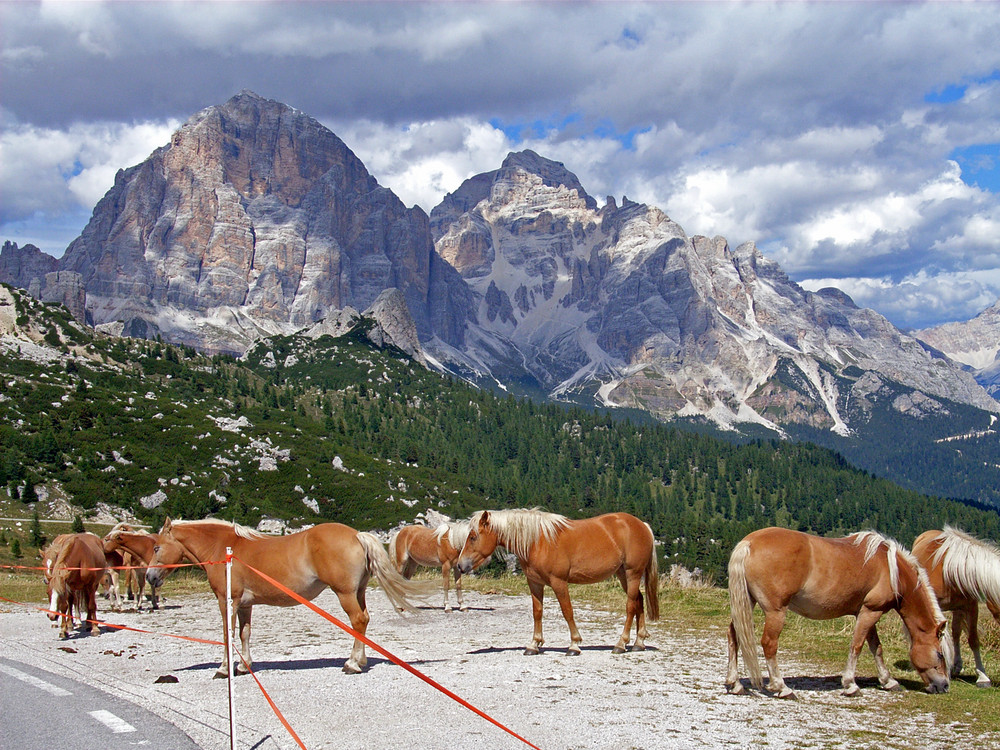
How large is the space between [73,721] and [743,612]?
1165 cm

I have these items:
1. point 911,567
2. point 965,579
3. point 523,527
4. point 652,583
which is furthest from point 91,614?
point 965,579

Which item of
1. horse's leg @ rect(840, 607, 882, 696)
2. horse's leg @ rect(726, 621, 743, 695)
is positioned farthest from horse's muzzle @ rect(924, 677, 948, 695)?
horse's leg @ rect(726, 621, 743, 695)

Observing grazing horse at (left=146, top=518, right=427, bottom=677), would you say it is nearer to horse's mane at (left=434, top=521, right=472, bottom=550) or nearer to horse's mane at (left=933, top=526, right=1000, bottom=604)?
horse's mane at (left=933, top=526, right=1000, bottom=604)

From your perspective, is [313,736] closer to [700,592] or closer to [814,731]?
[814,731]

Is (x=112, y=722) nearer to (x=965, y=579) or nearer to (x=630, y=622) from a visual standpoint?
(x=630, y=622)

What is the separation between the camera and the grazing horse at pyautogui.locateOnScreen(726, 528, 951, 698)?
14477 mm

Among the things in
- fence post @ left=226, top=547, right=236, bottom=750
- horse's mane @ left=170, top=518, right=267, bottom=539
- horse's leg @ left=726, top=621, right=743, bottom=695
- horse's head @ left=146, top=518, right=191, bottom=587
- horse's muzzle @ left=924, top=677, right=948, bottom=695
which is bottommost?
horse's muzzle @ left=924, top=677, right=948, bottom=695

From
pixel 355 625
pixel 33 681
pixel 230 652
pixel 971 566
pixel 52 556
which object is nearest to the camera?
pixel 230 652

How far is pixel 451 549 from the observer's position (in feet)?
101

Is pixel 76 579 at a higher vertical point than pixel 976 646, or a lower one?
higher

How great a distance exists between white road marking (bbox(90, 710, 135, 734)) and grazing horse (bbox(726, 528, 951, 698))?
411 inches

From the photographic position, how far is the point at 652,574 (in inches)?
782

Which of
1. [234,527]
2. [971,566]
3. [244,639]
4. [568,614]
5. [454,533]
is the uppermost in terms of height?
[234,527]

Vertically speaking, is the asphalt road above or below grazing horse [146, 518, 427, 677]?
below
